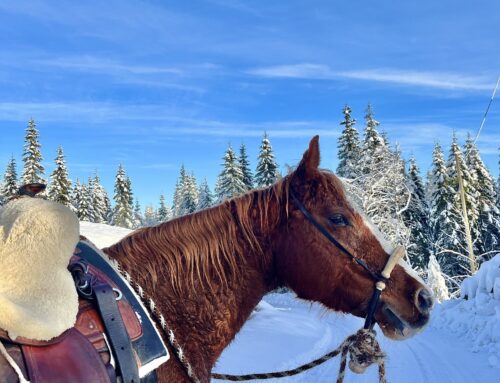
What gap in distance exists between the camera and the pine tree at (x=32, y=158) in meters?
31.5

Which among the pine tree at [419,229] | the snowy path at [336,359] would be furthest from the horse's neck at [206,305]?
the pine tree at [419,229]

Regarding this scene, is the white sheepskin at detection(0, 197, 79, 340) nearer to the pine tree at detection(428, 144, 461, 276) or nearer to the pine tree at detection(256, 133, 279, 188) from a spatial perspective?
the pine tree at detection(256, 133, 279, 188)

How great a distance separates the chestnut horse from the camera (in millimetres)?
2473

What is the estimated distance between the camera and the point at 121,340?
1913 mm

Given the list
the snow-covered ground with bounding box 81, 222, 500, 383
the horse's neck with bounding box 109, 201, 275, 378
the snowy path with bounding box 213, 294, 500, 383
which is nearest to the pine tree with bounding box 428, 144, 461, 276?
the snow-covered ground with bounding box 81, 222, 500, 383

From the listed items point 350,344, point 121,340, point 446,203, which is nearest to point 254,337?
point 350,344

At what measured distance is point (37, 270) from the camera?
1841 millimetres

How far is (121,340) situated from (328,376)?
20.1ft

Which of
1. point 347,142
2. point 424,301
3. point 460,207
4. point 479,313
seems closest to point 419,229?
point 460,207

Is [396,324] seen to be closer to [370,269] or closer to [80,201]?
[370,269]

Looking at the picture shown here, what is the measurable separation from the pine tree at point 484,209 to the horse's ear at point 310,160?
108ft

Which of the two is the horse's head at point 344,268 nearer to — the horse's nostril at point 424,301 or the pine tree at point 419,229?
the horse's nostril at point 424,301

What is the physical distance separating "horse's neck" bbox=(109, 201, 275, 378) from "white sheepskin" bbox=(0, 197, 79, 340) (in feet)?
1.82

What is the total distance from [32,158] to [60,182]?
3.49 m
